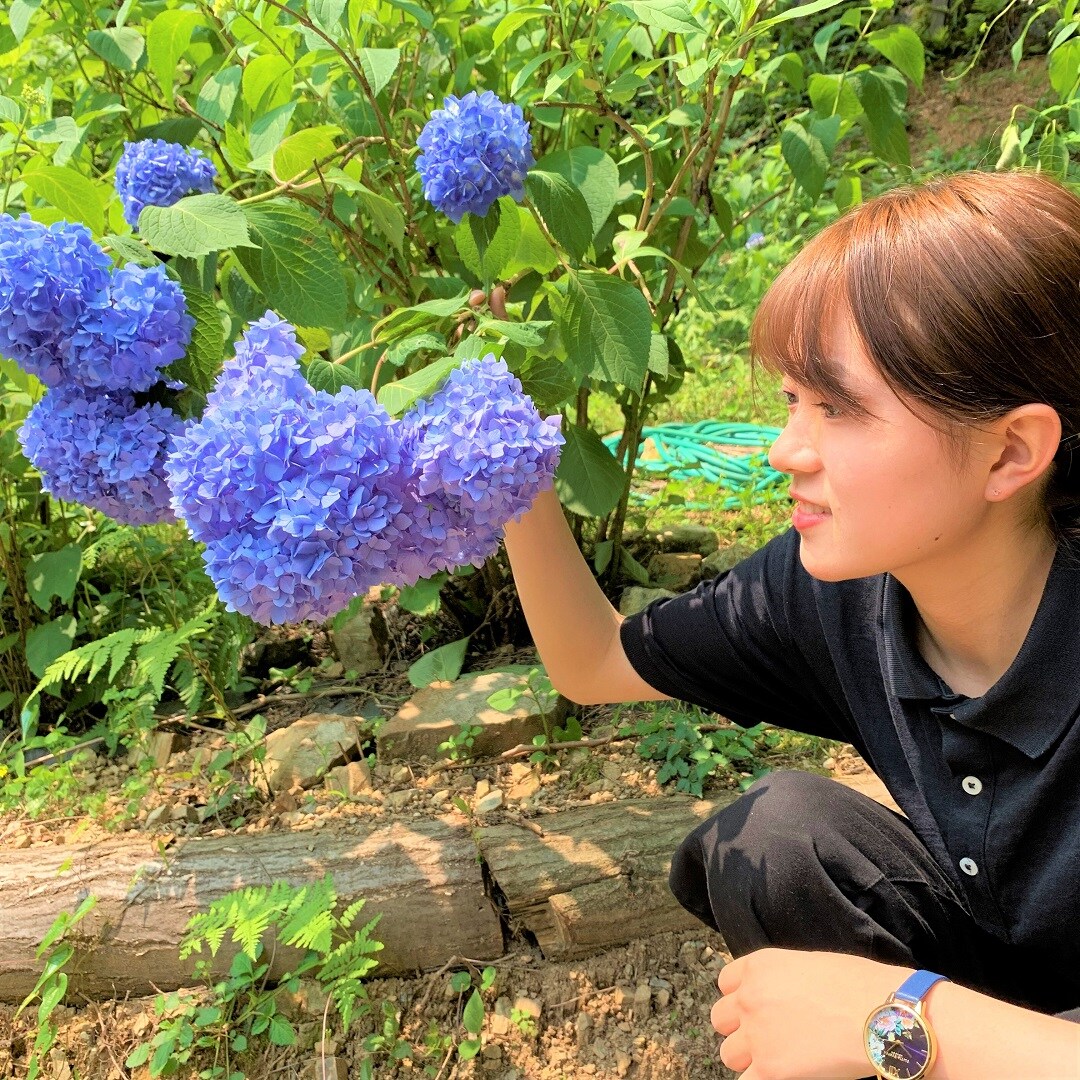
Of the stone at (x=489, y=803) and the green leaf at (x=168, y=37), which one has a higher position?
the green leaf at (x=168, y=37)

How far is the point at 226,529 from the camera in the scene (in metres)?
0.77

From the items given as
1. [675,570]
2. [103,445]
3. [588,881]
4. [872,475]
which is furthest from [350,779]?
[872,475]

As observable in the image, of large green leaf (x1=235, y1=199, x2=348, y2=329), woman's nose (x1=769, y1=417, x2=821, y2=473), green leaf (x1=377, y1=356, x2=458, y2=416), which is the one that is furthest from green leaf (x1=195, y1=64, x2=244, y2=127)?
woman's nose (x1=769, y1=417, x2=821, y2=473)

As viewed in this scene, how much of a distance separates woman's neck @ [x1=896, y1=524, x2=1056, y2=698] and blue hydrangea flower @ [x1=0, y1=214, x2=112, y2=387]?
0.90 meters

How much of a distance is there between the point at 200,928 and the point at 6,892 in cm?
39

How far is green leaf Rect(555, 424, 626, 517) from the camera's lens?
1.73 meters

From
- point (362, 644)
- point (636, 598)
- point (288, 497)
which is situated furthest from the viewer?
point (362, 644)

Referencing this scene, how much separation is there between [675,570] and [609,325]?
122 centimetres

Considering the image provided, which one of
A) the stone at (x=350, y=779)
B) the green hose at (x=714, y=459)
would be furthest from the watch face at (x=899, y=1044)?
the green hose at (x=714, y=459)

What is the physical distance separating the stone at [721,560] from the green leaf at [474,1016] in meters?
1.17

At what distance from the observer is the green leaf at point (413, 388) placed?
0.94 metres

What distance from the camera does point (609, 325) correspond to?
49.2 inches

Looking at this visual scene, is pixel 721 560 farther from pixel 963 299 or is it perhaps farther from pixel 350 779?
pixel 963 299

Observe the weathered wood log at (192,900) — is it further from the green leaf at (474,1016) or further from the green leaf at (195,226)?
the green leaf at (195,226)
